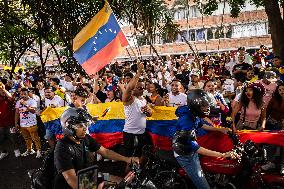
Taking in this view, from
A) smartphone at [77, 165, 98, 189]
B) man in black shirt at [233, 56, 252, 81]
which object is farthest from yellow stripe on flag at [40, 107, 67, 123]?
smartphone at [77, 165, 98, 189]

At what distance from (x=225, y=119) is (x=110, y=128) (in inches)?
103

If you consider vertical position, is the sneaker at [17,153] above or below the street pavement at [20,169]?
above

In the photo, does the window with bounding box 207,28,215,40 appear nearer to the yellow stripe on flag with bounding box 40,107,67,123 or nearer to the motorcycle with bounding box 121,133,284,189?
the yellow stripe on flag with bounding box 40,107,67,123

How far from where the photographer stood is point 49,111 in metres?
9.95

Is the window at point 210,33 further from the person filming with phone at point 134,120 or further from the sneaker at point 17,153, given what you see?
the person filming with phone at point 134,120

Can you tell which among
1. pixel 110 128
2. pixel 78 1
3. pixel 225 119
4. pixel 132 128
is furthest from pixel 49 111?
pixel 78 1

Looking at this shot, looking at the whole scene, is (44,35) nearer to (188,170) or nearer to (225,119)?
(225,119)

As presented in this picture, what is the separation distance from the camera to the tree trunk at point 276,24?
53.8 ft

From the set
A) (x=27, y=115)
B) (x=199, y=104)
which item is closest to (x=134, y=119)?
(x=199, y=104)

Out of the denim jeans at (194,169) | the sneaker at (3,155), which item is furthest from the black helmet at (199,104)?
the sneaker at (3,155)

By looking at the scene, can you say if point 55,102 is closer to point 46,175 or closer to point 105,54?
point 105,54

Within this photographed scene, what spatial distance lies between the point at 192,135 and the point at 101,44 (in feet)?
10.9

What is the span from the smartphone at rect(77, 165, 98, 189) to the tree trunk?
1454cm

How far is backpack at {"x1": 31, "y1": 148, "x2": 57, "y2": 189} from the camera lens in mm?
4121
